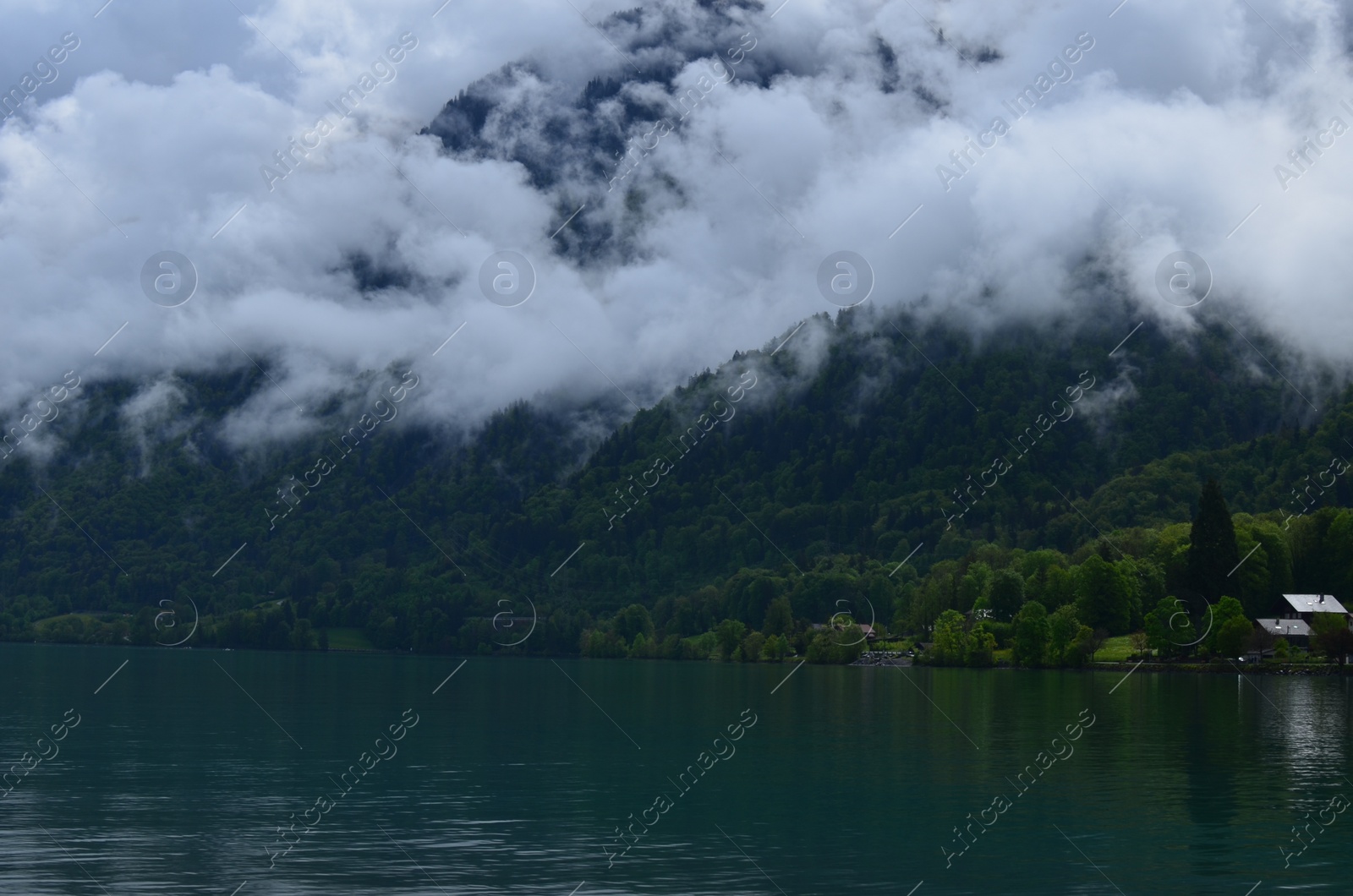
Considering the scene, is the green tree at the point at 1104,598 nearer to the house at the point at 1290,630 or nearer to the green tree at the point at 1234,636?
the house at the point at 1290,630

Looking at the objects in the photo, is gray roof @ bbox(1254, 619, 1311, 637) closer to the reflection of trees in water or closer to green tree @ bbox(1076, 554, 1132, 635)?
green tree @ bbox(1076, 554, 1132, 635)

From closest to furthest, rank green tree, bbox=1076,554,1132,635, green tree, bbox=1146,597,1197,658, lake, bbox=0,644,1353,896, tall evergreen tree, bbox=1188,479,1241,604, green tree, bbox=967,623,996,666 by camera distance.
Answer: lake, bbox=0,644,1353,896, green tree, bbox=1146,597,1197,658, tall evergreen tree, bbox=1188,479,1241,604, green tree, bbox=1076,554,1132,635, green tree, bbox=967,623,996,666

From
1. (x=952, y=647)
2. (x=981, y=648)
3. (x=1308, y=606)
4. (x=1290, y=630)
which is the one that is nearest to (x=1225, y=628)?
(x=1290, y=630)

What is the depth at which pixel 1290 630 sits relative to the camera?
17025 centimetres

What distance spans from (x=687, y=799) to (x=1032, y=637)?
133436 millimetres

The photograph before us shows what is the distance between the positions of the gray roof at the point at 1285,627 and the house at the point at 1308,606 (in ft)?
8.44

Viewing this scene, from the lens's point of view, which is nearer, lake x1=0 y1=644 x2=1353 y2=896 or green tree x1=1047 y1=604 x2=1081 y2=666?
lake x1=0 y1=644 x2=1353 y2=896

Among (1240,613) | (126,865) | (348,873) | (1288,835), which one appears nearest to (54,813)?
(126,865)

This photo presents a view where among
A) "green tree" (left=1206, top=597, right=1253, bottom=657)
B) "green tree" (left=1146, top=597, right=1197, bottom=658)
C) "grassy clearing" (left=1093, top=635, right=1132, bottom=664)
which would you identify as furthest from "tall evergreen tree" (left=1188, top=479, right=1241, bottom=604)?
"green tree" (left=1206, top=597, right=1253, bottom=657)

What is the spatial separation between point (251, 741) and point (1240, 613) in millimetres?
125679

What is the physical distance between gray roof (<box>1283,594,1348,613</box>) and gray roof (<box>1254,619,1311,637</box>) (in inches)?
163

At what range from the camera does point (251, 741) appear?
8331 centimetres

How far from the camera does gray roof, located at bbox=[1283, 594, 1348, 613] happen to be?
176 m

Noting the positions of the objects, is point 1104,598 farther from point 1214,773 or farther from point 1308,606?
point 1214,773
